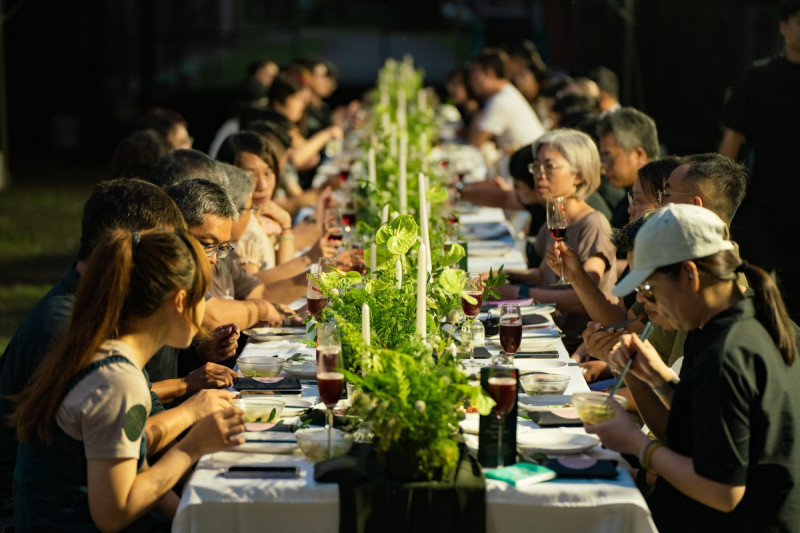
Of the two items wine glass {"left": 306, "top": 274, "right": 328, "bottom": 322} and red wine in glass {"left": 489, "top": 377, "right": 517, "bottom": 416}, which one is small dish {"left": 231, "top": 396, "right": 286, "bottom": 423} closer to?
wine glass {"left": 306, "top": 274, "right": 328, "bottom": 322}

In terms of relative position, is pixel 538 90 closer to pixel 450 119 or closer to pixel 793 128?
pixel 450 119

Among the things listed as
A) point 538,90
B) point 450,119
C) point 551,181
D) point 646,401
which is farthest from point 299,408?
point 450,119

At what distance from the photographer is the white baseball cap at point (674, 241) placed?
2391 millimetres

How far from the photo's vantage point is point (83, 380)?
7.68 feet

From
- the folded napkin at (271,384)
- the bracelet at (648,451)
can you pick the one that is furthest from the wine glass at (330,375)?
the bracelet at (648,451)

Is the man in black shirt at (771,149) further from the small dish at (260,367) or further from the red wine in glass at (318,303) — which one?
the small dish at (260,367)

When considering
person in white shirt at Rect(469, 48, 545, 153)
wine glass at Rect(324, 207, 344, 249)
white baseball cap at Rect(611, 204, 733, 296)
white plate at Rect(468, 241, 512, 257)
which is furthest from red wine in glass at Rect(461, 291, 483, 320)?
person in white shirt at Rect(469, 48, 545, 153)

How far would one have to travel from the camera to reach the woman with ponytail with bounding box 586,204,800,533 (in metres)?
2.30

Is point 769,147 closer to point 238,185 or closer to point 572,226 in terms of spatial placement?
point 572,226

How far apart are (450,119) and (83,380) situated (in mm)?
10885

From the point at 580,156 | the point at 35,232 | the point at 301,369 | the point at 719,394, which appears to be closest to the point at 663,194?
the point at 580,156

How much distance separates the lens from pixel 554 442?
2650 mm

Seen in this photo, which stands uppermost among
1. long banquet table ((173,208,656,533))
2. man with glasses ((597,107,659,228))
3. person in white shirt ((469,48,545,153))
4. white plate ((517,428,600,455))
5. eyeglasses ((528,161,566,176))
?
person in white shirt ((469,48,545,153))

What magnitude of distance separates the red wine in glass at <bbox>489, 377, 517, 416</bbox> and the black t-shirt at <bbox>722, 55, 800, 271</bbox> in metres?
3.73
